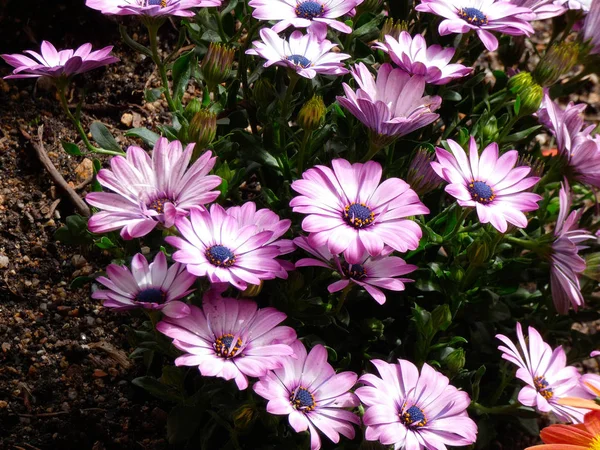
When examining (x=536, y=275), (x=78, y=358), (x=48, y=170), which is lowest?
(x=78, y=358)

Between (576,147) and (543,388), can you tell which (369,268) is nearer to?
(543,388)

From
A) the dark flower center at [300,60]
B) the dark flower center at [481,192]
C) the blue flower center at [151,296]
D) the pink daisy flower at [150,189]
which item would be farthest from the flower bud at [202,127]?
the dark flower center at [481,192]

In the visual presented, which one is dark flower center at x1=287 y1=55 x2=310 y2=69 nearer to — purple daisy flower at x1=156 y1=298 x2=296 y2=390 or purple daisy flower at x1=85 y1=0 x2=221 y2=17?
purple daisy flower at x1=85 y1=0 x2=221 y2=17

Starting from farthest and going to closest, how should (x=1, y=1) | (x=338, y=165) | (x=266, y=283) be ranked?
1. (x=1, y=1)
2. (x=266, y=283)
3. (x=338, y=165)

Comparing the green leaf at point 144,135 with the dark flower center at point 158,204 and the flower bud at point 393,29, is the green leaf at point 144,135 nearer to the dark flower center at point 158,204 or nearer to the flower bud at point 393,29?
the dark flower center at point 158,204

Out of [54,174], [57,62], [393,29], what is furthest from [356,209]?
[54,174]

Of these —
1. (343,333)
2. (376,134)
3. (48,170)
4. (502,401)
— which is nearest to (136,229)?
(376,134)

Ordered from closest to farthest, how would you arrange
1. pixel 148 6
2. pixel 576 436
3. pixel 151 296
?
pixel 576 436, pixel 151 296, pixel 148 6

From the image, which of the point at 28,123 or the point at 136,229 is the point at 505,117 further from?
the point at 28,123
